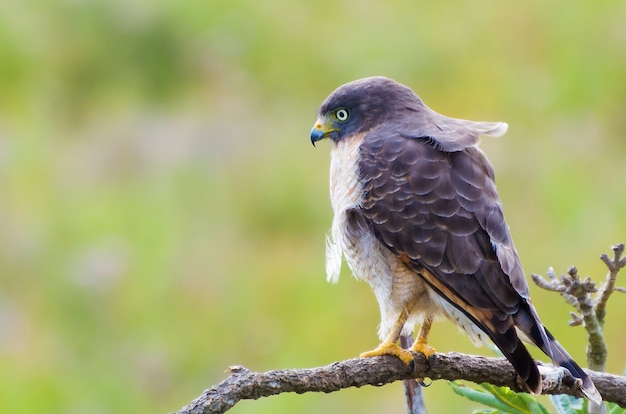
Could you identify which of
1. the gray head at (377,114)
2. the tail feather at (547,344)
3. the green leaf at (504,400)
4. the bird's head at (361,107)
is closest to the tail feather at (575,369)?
the tail feather at (547,344)

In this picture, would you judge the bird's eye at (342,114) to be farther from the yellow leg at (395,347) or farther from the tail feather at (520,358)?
the tail feather at (520,358)

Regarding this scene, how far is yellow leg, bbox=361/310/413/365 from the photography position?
2.81m

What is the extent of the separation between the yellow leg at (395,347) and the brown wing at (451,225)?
20 centimetres

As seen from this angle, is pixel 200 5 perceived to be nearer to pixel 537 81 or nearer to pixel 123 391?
pixel 537 81

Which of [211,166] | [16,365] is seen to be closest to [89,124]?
[211,166]

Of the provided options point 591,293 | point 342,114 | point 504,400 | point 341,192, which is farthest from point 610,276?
point 342,114

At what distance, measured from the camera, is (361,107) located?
10.9ft

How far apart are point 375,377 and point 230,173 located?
159 inches

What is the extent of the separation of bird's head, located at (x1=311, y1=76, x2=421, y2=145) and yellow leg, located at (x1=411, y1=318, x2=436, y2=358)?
2.23 ft

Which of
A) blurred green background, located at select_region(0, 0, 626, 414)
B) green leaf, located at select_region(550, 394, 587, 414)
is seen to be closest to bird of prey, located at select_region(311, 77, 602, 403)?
green leaf, located at select_region(550, 394, 587, 414)

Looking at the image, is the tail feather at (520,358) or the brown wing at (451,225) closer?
the tail feather at (520,358)

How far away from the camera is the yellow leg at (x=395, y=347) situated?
111 inches

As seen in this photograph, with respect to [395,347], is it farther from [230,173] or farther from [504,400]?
[230,173]

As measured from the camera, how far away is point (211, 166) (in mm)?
6480
